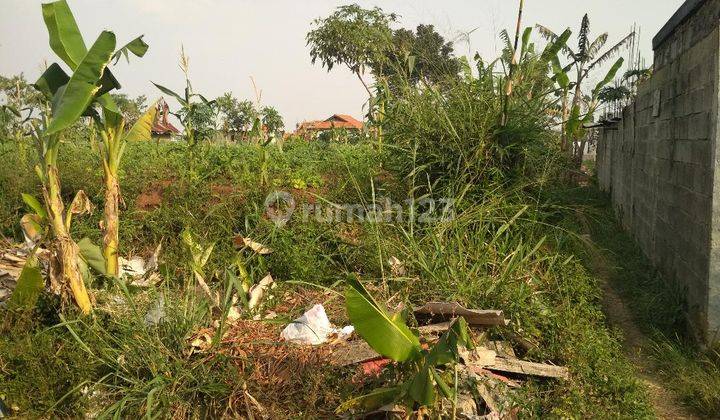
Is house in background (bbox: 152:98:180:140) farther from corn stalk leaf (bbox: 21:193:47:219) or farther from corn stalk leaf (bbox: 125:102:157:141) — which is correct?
corn stalk leaf (bbox: 21:193:47:219)

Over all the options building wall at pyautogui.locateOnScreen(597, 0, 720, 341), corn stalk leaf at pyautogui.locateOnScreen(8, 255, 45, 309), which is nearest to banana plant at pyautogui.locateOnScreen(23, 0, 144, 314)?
corn stalk leaf at pyautogui.locateOnScreen(8, 255, 45, 309)

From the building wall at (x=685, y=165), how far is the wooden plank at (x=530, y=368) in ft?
3.93

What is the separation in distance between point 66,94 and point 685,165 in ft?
14.9

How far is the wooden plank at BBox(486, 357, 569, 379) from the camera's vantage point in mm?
3441

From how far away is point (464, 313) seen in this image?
3.54 metres

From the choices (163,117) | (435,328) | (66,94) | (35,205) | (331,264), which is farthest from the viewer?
(163,117)

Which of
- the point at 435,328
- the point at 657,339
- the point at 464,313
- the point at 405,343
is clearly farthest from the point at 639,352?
the point at 405,343

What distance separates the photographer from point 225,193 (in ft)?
19.1

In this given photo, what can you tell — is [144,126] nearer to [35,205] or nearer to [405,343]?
[35,205]

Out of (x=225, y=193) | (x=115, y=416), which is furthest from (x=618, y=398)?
(x=225, y=193)

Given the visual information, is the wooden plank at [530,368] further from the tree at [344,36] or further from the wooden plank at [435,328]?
the tree at [344,36]

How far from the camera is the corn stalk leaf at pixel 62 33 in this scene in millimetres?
3664

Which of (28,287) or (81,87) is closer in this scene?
(81,87)

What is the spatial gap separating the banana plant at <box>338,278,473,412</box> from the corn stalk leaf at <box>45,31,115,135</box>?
1.91 metres
